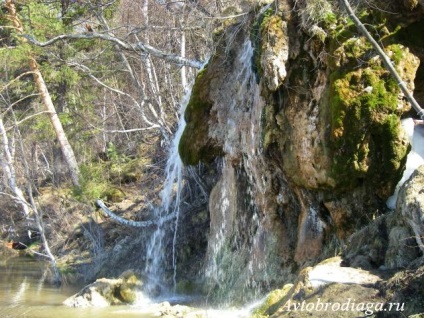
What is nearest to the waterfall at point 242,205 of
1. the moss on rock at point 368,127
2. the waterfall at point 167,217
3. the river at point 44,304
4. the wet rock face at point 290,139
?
the wet rock face at point 290,139

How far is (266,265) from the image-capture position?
27.1ft

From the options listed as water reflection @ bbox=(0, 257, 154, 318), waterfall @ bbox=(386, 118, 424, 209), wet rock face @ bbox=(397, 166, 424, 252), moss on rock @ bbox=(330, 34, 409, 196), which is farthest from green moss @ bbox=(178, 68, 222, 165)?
wet rock face @ bbox=(397, 166, 424, 252)

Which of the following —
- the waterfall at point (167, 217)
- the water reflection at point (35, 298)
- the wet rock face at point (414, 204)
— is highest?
the wet rock face at point (414, 204)

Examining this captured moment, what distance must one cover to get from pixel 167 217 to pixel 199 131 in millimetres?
3357

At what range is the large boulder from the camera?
31.5 feet

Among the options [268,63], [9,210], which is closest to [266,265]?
[268,63]

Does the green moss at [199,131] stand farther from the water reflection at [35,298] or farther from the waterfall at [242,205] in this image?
the water reflection at [35,298]

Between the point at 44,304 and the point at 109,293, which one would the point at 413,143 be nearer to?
the point at 109,293

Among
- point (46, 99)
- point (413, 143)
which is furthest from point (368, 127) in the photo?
point (46, 99)

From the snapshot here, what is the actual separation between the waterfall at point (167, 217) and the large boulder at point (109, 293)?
0.83m

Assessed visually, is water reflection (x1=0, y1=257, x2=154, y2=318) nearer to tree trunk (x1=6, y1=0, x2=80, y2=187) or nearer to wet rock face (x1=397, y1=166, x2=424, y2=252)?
tree trunk (x1=6, y1=0, x2=80, y2=187)

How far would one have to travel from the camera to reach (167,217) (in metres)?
12.3

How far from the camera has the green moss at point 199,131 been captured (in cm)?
952

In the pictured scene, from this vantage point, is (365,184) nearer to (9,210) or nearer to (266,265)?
(266,265)
